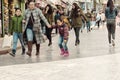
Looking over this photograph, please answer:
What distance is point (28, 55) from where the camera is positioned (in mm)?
17484

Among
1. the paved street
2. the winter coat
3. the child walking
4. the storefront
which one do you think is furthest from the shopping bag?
the storefront

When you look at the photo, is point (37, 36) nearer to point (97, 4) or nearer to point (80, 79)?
point (80, 79)

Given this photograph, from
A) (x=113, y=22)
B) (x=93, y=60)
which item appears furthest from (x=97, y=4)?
(x=93, y=60)

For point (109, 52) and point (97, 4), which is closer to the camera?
point (109, 52)

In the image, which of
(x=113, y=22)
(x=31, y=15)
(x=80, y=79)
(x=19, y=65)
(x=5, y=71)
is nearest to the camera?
(x=80, y=79)

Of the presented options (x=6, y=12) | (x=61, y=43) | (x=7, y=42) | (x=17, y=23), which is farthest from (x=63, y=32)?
(x=6, y=12)

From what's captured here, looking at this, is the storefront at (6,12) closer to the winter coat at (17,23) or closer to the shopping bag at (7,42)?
the shopping bag at (7,42)

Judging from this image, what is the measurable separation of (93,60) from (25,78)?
402cm

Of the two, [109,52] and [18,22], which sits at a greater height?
[18,22]

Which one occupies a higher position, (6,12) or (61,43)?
(6,12)

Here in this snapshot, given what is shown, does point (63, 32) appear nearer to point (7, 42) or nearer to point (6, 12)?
point (7, 42)

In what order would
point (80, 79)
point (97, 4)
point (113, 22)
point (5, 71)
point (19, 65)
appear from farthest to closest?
point (97, 4) < point (113, 22) < point (19, 65) < point (5, 71) < point (80, 79)

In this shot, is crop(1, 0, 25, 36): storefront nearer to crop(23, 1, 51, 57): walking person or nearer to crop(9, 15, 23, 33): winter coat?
crop(9, 15, 23, 33): winter coat

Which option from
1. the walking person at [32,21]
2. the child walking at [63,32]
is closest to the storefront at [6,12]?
the child walking at [63,32]
